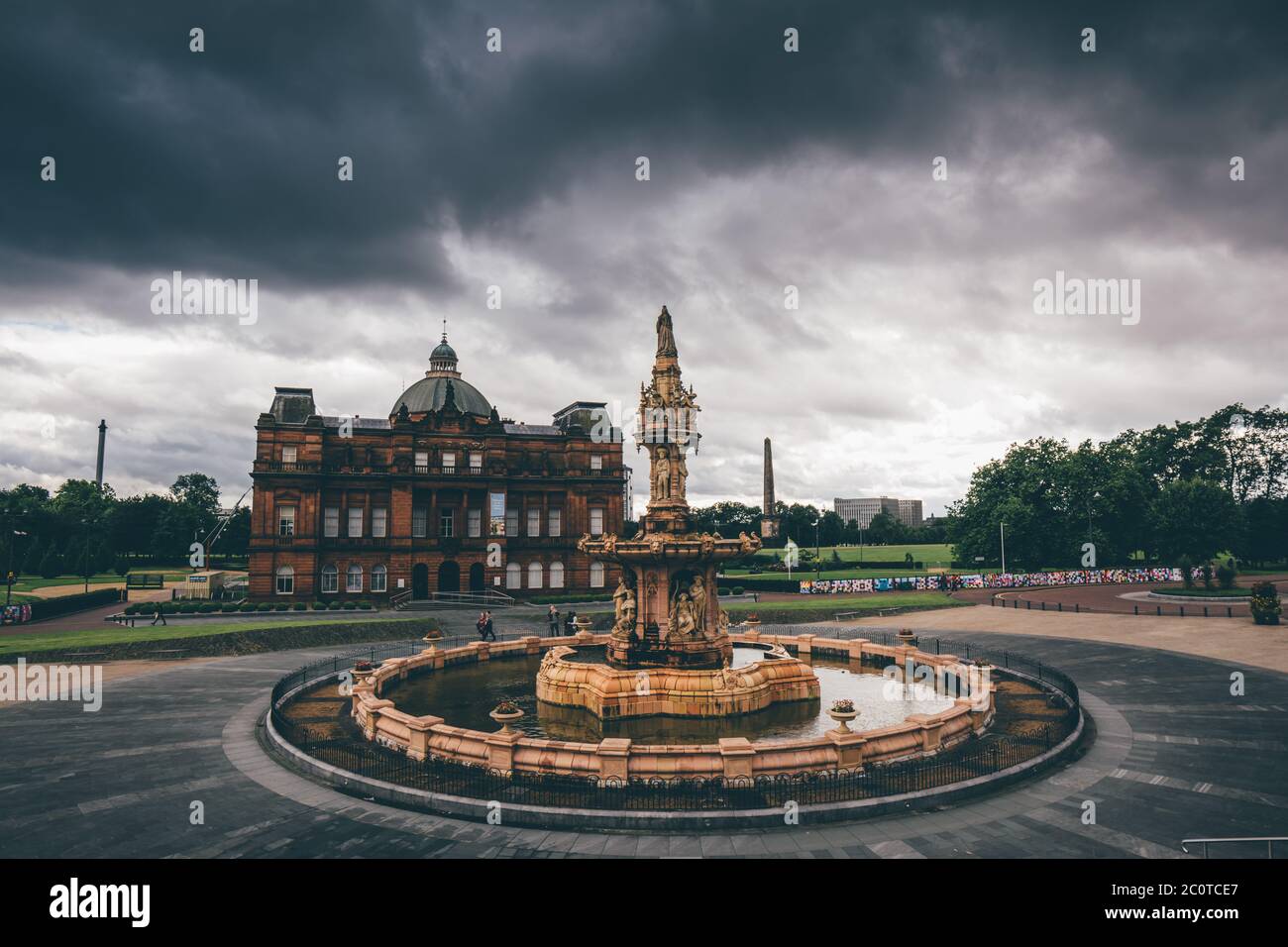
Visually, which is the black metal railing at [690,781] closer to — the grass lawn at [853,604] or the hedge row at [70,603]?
the grass lawn at [853,604]

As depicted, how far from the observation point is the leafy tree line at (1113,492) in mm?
73750

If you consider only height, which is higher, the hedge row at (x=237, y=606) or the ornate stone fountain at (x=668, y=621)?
the ornate stone fountain at (x=668, y=621)

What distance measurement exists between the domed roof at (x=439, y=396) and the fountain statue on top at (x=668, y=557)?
43.8m

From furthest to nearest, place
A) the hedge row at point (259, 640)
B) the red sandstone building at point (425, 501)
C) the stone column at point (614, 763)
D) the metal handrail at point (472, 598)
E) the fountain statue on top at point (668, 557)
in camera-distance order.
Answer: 1. the metal handrail at point (472, 598)
2. the red sandstone building at point (425, 501)
3. the hedge row at point (259, 640)
4. the fountain statue on top at point (668, 557)
5. the stone column at point (614, 763)

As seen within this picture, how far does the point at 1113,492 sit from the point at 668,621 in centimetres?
7166

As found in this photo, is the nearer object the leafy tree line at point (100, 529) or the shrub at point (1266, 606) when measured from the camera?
the shrub at point (1266, 606)

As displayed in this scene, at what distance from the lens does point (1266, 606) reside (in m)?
35.8

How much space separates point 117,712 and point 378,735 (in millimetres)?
10162

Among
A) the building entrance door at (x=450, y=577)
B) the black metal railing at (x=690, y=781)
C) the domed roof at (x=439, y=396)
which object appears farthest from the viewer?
the domed roof at (x=439, y=396)

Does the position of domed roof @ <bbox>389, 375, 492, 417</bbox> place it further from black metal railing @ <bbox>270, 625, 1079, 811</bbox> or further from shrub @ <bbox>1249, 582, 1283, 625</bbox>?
shrub @ <bbox>1249, 582, 1283, 625</bbox>

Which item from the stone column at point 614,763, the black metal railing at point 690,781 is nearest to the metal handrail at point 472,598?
the black metal railing at point 690,781

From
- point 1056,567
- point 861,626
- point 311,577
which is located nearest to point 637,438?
point 861,626

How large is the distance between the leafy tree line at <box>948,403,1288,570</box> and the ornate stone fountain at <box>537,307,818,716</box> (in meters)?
58.4
